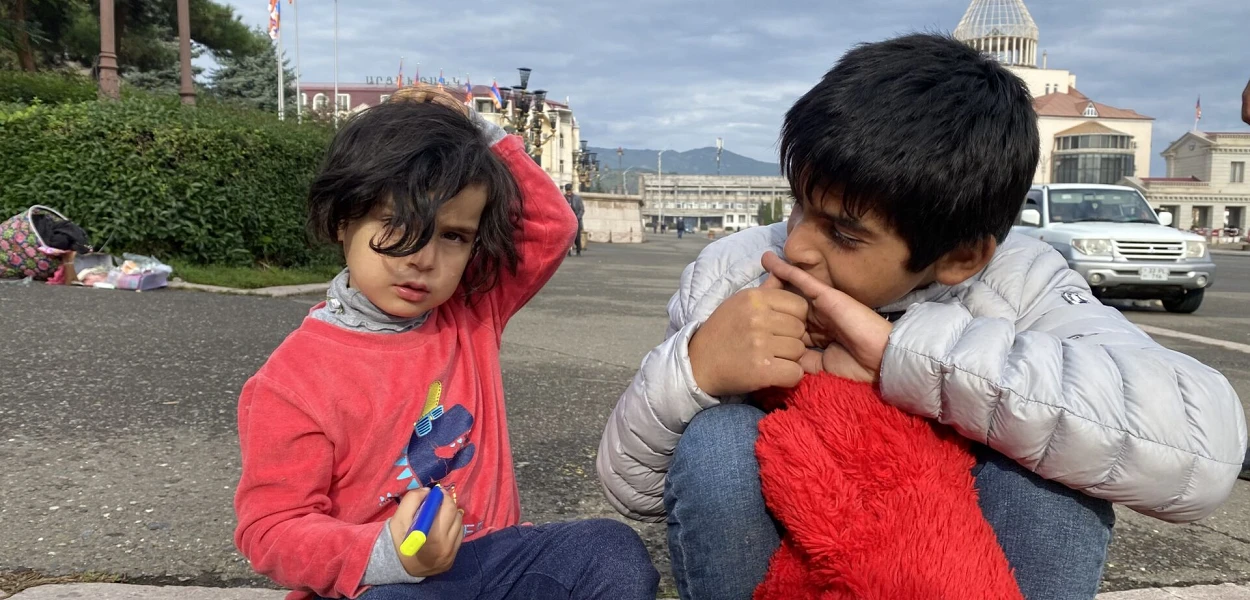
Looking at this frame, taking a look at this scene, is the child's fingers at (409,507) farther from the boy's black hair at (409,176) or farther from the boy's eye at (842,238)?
Answer: the boy's eye at (842,238)

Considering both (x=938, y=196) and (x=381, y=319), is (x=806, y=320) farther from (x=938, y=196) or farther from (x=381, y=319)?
(x=381, y=319)

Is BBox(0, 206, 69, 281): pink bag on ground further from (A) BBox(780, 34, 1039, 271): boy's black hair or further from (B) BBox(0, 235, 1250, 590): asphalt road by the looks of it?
(A) BBox(780, 34, 1039, 271): boy's black hair

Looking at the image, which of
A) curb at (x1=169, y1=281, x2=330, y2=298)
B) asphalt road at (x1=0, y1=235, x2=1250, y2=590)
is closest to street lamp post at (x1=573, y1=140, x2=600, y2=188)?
curb at (x1=169, y1=281, x2=330, y2=298)

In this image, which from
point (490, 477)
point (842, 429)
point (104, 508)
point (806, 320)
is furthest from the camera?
point (104, 508)

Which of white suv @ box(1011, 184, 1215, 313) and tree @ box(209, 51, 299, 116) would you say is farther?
tree @ box(209, 51, 299, 116)

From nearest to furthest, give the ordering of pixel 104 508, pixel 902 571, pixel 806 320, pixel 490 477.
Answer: pixel 902 571
pixel 806 320
pixel 490 477
pixel 104 508

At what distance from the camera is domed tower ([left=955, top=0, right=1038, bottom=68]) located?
87.9 meters

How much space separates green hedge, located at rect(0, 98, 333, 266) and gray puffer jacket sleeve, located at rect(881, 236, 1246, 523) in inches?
273

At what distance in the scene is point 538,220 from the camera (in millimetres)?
1793

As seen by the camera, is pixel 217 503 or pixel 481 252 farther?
pixel 217 503

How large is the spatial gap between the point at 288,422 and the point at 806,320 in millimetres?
834

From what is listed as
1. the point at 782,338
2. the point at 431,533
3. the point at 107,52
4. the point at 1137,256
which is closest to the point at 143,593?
the point at 431,533

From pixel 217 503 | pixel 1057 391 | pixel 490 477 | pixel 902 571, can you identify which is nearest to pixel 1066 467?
pixel 1057 391

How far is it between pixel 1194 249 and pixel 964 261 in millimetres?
8943
